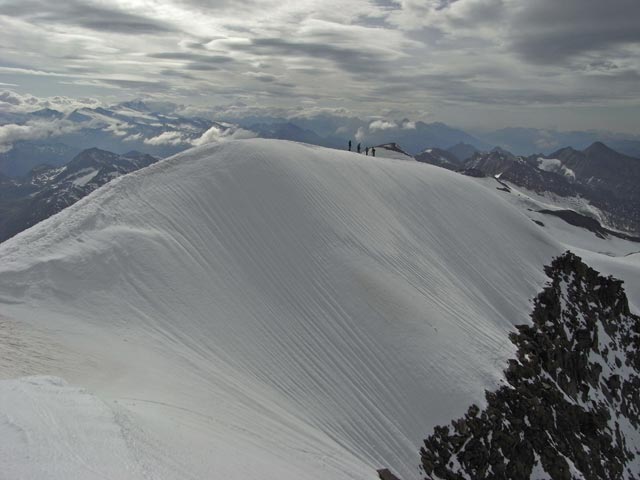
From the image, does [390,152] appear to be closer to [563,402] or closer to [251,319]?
[563,402]

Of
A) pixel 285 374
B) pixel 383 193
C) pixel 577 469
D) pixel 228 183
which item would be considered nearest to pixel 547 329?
pixel 577 469

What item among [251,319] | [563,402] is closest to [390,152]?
[563,402]

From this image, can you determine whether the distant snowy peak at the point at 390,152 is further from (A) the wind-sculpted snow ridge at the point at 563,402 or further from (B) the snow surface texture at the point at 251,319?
(B) the snow surface texture at the point at 251,319

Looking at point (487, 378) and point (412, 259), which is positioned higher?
point (412, 259)

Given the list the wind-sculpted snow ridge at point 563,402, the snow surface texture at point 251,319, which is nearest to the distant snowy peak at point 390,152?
the wind-sculpted snow ridge at point 563,402

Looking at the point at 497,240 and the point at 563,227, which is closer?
the point at 497,240

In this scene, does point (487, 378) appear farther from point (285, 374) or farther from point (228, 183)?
point (228, 183)
